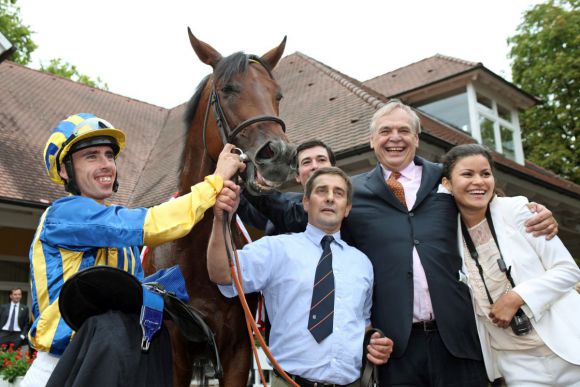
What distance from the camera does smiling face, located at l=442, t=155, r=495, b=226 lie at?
9.34ft

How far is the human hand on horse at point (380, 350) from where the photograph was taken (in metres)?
2.53

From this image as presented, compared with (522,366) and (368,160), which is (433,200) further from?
(368,160)

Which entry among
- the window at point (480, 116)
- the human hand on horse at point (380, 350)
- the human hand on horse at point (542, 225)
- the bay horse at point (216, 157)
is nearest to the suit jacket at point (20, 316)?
the bay horse at point (216, 157)

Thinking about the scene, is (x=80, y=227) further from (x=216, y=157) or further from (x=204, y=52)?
(x=204, y=52)

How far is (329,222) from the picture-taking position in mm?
2729

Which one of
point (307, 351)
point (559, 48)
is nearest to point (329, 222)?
point (307, 351)

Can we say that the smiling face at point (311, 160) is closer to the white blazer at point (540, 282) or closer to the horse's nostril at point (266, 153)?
the horse's nostril at point (266, 153)

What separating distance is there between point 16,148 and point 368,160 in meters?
7.01

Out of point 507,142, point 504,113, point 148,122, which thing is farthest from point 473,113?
point 148,122

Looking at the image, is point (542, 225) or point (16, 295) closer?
point (542, 225)

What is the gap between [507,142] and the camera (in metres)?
14.3

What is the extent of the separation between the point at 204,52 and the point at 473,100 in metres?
10.7

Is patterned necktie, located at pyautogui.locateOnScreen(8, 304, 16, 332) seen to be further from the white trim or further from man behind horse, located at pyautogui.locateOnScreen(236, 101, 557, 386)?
Result: the white trim

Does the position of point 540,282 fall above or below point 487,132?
below
